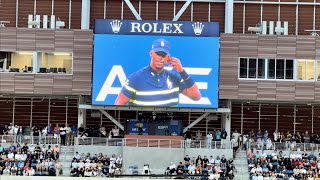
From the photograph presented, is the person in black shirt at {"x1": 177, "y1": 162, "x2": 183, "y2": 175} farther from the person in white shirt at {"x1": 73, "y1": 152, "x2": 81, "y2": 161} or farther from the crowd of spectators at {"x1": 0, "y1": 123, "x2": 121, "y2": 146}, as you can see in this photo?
the person in white shirt at {"x1": 73, "y1": 152, "x2": 81, "y2": 161}

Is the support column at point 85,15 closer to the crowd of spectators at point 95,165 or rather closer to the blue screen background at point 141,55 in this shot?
the blue screen background at point 141,55

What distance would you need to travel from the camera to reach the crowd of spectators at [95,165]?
188 ft

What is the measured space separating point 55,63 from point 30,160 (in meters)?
8.23

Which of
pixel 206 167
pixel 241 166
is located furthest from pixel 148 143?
pixel 241 166

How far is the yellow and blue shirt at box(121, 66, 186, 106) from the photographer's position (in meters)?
62.8

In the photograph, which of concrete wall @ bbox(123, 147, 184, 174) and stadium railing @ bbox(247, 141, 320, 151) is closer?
concrete wall @ bbox(123, 147, 184, 174)

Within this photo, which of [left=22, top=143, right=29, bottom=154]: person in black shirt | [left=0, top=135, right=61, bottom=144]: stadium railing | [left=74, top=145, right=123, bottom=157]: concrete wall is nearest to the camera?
[left=22, top=143, right=29, bottom=154]: person in black shirt

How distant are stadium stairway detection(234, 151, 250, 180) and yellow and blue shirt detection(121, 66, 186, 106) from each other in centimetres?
563

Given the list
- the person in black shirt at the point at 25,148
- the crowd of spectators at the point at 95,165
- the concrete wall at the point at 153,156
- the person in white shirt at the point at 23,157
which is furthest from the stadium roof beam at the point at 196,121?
the person in white shirt at the point at 23,157

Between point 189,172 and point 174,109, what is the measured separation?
7.23 meters

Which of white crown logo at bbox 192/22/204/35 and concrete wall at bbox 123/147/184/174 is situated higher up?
white crown logo at bbox 192/22/204/35

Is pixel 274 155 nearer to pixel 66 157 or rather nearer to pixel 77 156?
pixel 77 156

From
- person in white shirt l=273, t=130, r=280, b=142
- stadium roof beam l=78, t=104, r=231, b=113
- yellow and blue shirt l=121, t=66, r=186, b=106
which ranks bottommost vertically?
person in white shirt l=273, t=130, r=280, b=142

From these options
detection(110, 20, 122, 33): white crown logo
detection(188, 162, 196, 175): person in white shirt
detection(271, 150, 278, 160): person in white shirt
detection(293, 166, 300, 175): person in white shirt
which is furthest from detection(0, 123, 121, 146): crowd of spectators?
detection(293, 166, 300, 175): person in white shirt
